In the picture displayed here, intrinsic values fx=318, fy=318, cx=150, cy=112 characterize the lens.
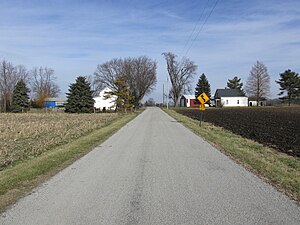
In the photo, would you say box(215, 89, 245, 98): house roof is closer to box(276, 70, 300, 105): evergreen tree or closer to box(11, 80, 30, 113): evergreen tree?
box(276, 70, 300, 105): evergreen tree

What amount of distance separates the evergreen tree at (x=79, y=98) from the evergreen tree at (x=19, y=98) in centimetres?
1374

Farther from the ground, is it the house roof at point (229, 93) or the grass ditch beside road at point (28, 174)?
the house roof at point (229, 93)

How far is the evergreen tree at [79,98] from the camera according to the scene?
65.1 metres

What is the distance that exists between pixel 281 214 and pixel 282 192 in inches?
60.1

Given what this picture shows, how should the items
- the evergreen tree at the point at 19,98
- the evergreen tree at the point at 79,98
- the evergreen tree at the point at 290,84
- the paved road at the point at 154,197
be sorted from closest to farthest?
the paved road at the point at 154,197 < the evergreen tree at the point at 79,98 < the evergreen tree at the point at 19,98 < the evergreen tree at the point at 290,84

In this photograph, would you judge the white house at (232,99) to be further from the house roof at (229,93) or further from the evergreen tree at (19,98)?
the evergreen tree at (19,98)

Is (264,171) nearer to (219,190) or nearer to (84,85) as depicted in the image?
(219,190)

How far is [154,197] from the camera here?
6.04 metres

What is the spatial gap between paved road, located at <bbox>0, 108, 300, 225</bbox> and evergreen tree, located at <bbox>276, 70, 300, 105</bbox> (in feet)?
317

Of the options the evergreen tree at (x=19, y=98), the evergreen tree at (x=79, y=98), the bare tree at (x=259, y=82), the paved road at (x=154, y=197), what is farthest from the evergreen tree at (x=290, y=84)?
the paved road at (x=154, y=197)

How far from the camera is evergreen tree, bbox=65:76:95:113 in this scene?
65.1 meters

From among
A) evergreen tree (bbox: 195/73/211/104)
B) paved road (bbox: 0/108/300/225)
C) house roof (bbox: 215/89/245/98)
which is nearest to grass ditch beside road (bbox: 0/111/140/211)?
paved road (bbox: 0/108/300/225)

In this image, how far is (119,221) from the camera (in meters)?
4.73

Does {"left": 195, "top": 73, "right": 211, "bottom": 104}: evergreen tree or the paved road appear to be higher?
{"left": 195, "top": 73, "right": 211, "bottom": 104}: evergreen tree
